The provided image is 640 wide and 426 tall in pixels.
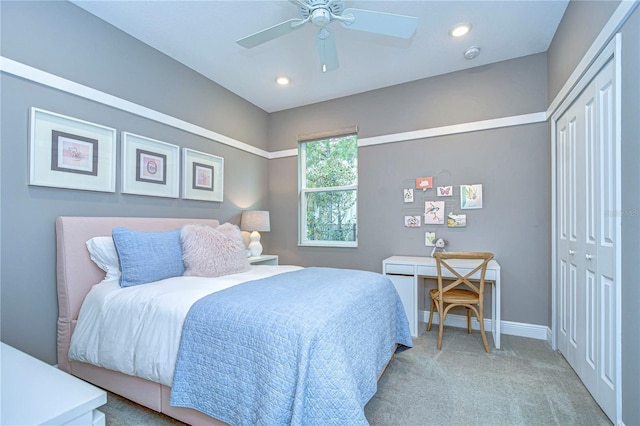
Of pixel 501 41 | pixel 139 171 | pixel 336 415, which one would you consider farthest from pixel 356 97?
pixel 336 415

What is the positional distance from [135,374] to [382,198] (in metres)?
2.90

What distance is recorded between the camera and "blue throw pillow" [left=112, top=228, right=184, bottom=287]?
6.52 feet

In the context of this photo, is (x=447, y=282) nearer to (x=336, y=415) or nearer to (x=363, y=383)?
(x=363, y=383)

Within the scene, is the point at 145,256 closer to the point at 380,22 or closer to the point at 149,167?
the point at 149,167

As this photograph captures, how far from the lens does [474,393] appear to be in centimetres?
189

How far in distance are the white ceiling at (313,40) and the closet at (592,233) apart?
83 centimetres

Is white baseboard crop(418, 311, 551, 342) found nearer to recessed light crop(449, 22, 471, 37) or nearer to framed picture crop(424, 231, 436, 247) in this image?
framed picture crop(424, 231, 436, 247)

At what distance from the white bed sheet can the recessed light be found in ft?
8.93

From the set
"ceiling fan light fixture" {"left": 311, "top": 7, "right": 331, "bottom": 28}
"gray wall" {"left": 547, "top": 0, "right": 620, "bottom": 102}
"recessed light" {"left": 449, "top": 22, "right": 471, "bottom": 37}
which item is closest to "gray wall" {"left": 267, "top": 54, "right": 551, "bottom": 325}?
"gray wall" {"left": 547, "top": 0, "right": 620, "bottom": 102}

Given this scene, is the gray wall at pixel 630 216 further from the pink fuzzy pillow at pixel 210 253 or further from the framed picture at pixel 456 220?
the pink fuzzy pillow at pixel 210 253

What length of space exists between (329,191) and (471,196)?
1758 millimetres

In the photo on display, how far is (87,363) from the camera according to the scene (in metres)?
1.87

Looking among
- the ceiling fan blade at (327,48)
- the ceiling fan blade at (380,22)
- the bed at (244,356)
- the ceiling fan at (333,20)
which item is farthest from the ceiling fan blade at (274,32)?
the bed at (244,356)

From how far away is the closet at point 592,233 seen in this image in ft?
5.15
